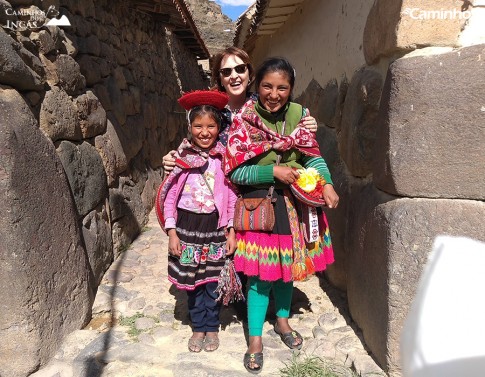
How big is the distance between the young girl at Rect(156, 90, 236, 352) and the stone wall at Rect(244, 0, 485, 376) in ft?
2.26

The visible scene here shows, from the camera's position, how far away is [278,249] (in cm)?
183

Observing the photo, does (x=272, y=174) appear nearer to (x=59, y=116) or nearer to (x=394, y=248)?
(x=394, y=248)

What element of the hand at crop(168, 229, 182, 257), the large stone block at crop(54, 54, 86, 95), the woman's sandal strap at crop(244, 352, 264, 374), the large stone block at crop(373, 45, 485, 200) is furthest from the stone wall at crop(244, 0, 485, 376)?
the large stone block at crop(54, 54, 86, 95)

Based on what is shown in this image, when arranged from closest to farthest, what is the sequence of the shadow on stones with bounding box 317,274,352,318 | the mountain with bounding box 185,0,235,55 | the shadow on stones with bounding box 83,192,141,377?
1. the shadow on stones with bounding box 83,192,141,377
2. the shadow on stones with bounding box 317,274,352,318
3. the mountain with bounding box 185,0,235,55

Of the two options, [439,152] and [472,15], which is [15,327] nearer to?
[439,152]

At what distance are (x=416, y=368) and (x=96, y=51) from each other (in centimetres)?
329

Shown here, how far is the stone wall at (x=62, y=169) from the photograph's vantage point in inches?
69.8

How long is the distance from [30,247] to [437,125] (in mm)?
1790

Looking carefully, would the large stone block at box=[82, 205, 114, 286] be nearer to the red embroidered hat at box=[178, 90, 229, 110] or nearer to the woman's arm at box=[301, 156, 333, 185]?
the red embroidered hat at box=[178, 90, 229, 110]

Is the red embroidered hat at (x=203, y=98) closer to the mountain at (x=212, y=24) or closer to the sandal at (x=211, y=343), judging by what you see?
the sandal at (x=211, y=343)

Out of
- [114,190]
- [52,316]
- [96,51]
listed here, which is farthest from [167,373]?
[96,51]

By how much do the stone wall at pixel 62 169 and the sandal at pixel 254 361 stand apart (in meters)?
0.94

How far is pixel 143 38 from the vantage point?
4.84 metres

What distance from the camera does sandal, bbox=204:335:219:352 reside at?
2045mm
